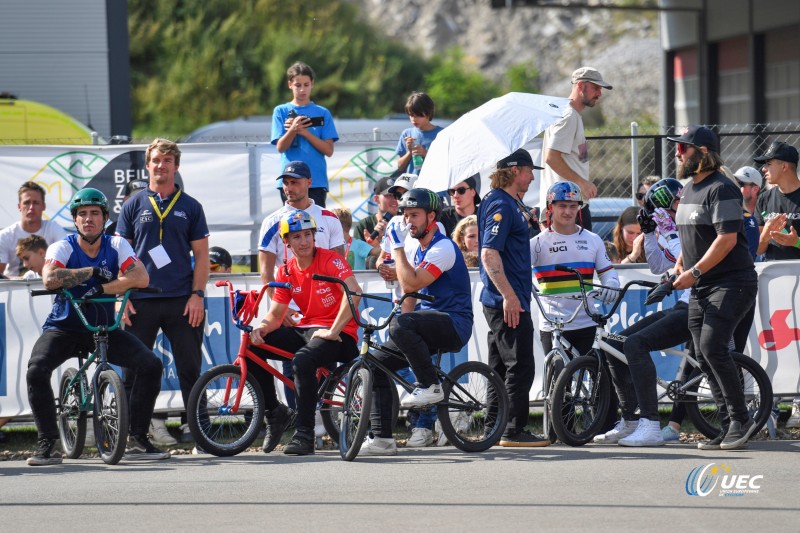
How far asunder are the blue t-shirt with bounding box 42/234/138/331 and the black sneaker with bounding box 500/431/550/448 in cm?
300

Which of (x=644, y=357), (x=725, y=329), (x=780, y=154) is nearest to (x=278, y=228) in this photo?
(x=644, y=357)

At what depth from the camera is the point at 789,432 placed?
10.5 metres

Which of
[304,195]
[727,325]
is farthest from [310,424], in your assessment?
[727,325]

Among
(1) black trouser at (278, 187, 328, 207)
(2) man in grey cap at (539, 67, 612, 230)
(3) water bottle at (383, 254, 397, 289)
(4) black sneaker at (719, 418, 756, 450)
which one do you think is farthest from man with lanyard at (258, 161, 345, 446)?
(4) black sneaker at (719, 418, 756, 450)

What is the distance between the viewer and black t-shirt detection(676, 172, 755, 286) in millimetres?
9078

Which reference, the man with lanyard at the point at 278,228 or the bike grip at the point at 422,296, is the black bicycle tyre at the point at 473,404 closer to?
the bike grip at the point at 422,296

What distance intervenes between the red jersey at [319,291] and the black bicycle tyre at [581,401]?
1.57 m

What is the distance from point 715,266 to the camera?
9258mm

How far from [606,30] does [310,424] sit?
71774mm

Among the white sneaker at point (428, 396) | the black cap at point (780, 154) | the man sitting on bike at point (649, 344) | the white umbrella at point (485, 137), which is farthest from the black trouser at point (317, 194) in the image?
the black cap at point (780, 154)

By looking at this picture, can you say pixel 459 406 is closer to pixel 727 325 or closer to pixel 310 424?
pixel 310 424

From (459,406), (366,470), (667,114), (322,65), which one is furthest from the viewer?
(322,65)

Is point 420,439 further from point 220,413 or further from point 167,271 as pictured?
point 167,271

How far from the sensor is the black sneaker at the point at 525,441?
9750mm
